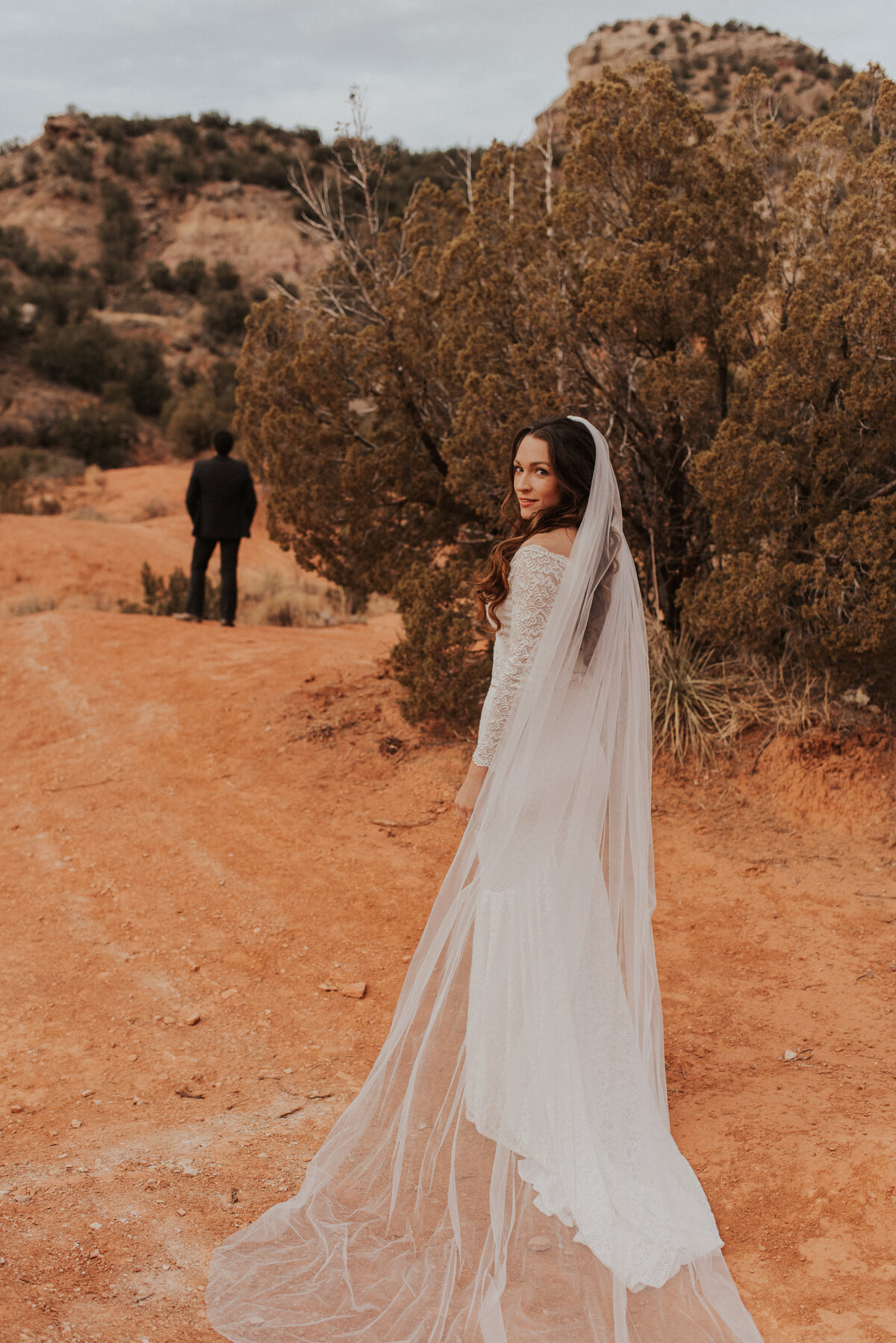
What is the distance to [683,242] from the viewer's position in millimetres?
5676

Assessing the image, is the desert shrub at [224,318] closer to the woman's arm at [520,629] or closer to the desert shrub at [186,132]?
the desert shrub at [186,132]

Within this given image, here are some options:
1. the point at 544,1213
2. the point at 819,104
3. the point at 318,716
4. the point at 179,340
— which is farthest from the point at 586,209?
the point at 819,104

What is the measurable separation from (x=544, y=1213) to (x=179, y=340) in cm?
2955

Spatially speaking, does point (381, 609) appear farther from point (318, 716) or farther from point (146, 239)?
point (146, 239)

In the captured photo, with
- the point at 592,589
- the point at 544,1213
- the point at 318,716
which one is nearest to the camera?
the point at 544,1213

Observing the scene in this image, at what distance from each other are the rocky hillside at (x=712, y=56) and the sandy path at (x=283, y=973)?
25.4m

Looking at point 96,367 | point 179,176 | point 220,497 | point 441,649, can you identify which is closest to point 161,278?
point 179,176

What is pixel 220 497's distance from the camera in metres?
9.42

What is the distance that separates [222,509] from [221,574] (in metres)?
0.65

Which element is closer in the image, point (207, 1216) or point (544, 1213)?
point (544, 1213)

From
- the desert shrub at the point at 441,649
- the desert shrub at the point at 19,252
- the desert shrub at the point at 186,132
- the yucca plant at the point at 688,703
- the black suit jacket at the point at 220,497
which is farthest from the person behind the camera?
the desert shrub at the point at 186,132

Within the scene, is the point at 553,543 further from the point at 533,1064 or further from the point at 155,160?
the point at 155,160

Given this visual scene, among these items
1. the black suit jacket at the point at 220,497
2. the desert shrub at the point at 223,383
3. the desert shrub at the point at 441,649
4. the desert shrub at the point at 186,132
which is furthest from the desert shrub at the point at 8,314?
the desert shrub at the point at 441,649

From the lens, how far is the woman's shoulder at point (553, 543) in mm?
2684
